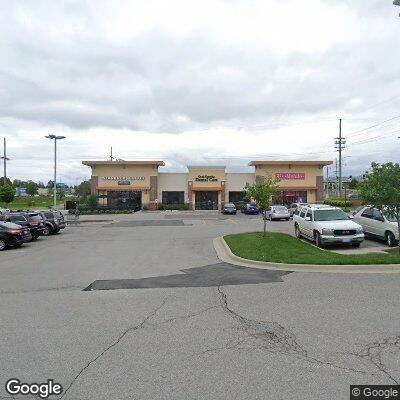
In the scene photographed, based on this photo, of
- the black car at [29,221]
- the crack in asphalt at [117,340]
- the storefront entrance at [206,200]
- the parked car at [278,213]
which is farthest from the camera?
the storefront entrance at [206,200]

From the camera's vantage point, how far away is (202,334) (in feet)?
19.1

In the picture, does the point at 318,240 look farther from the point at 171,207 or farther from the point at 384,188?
the point at 171,207

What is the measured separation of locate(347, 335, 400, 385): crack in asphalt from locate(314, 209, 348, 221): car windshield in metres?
11.7

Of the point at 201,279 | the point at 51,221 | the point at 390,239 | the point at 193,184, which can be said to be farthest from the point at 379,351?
the point at 193,184

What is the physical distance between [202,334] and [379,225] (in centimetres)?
1313

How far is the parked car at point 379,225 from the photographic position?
1544 cm

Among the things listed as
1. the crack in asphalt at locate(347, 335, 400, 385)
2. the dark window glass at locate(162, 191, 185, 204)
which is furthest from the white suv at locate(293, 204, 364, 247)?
Result: the dark window glass at locate(162, 191, 185, 204)

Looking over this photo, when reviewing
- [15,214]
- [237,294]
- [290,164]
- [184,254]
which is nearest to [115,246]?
[184,254]

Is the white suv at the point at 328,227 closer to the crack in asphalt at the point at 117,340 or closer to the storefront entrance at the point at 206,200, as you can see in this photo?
the crack in asphalt at the point at 117,340

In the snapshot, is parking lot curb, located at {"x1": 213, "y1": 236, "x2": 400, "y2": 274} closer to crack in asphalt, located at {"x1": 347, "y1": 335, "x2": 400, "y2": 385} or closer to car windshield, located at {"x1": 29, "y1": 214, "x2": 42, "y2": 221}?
crack in asphalt, located at {"x1": 347, "y1": 335, "x2": 400, "y2": 385}

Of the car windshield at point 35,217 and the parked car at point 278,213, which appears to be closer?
the car windshield at point 35,217

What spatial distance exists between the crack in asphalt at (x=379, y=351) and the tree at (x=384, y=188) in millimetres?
7505

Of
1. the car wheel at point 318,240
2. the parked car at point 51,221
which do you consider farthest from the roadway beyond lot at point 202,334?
the parked car at point 51,221

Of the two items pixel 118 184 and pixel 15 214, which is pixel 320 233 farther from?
pixel 118 184
